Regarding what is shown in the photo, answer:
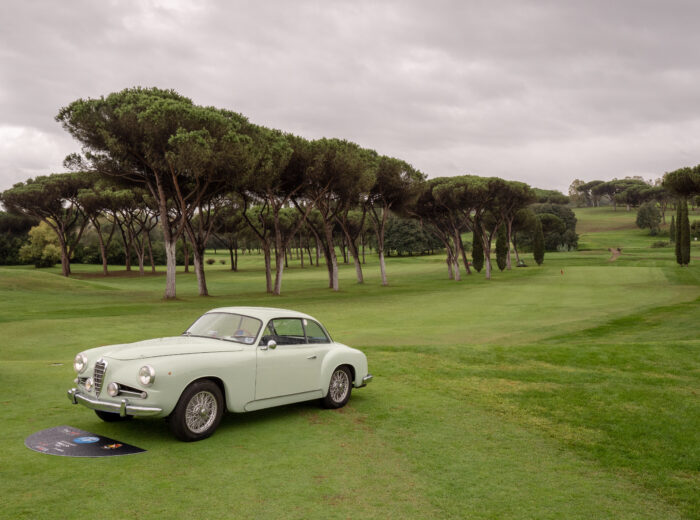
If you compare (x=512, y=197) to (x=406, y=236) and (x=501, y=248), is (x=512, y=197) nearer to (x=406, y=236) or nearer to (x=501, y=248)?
(x=501, y=248)

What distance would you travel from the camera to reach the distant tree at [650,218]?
13025 cm

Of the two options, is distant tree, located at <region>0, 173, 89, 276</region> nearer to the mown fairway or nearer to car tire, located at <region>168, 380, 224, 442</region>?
the mown fairway

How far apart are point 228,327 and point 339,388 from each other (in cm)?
250

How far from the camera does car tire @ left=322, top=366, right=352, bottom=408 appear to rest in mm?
10074

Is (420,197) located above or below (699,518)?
above

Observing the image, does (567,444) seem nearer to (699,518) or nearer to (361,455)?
(699,518)

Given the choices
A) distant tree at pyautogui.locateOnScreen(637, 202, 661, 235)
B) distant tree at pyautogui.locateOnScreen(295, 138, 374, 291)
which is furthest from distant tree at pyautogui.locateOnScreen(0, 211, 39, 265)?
distant tree at pyautogui.locateOnScreen(637, 202, 661, 235)

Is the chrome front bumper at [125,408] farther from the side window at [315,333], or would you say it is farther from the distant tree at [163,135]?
the distant tree at [163,135]

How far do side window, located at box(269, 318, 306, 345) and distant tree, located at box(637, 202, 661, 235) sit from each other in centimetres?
13867

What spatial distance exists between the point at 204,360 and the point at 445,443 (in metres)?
3.75

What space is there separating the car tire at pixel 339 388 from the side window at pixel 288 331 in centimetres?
100

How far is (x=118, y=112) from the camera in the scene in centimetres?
3275

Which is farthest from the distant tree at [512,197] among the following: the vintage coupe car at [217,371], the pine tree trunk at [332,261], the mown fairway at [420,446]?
the vintage coupe car at [217,371]

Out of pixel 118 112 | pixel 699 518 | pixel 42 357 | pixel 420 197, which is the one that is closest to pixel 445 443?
pixel 699 518
